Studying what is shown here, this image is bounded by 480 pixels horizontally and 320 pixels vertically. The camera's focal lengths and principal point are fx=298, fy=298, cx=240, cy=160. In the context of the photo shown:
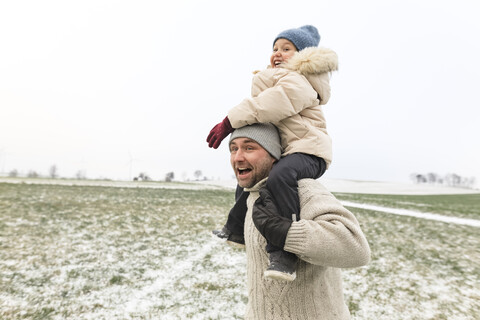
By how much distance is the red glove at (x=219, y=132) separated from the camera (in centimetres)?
203

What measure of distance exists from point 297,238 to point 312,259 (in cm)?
13

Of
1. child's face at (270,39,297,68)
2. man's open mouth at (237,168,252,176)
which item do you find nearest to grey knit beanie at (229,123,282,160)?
man's open mouth at (237,168,252,176)

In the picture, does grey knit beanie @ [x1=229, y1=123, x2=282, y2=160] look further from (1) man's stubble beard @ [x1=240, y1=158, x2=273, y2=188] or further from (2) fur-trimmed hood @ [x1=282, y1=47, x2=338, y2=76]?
(2) fur-trimmed hood @ [x1=282, y1=47, x2=338, y2=76]

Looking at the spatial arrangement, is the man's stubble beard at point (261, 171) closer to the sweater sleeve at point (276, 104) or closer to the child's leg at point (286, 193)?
the child's leg at point (286, 193)

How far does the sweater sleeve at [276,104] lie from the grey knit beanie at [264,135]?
0.04 meters

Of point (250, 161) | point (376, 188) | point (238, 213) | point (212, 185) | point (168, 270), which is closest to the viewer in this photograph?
point (250, 161)

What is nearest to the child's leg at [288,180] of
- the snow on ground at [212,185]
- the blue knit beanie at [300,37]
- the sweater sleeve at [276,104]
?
the sweater sleeve at [276,104]

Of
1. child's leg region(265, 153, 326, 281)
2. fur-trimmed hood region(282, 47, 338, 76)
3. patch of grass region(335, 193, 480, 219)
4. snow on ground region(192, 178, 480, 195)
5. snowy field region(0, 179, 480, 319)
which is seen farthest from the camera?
snow on ground region(192, 178, 480, 195)

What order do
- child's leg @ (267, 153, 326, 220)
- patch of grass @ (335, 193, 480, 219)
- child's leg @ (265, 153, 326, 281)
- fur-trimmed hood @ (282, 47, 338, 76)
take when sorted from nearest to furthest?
child's leg @ (265, 153, 326, 281) < child's leg @ (267, 153, 326, 220) < fur-trimmed hood @ (282, 47, 338, 76) < patch of grass @ (335, 193, 480, 219)

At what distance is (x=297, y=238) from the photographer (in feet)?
4.92

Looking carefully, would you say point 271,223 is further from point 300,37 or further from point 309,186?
point 300,37

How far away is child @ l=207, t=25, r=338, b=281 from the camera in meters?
1.74

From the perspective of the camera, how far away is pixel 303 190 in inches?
71.4

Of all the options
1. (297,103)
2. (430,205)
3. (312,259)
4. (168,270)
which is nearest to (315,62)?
(297,103)
